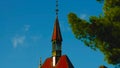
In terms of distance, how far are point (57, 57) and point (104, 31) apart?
5642 cm

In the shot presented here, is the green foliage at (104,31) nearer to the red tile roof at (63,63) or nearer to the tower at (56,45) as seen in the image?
the red tile roof at (63,63)

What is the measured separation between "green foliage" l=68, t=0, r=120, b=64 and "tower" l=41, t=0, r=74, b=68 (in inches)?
2103

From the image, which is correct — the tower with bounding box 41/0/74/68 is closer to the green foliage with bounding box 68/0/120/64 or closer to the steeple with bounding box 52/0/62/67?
the steeple with bounding box 52/0/62/67

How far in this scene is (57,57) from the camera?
79.1 meters

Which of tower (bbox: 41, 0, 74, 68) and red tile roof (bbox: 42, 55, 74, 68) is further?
tower (bbox: 41, 0, 74, 68)

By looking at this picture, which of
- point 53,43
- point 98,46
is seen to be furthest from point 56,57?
point 98,46

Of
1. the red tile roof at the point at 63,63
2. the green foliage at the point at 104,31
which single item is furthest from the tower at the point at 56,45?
the green foliage at the point at 104,31

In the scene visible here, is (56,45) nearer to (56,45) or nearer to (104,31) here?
(56,45)

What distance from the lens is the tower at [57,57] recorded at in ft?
255

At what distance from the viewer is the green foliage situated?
22.8 meters

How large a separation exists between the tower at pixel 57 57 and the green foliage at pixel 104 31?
Result: 53.4 meters

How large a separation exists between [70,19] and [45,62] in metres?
57.8

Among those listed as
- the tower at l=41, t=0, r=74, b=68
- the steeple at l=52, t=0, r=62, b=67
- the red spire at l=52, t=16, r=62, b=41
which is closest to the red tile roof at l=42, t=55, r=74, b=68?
the tower at l=41, t=0, r=74, b=68

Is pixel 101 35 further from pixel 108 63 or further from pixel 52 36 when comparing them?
pixel 52 36
